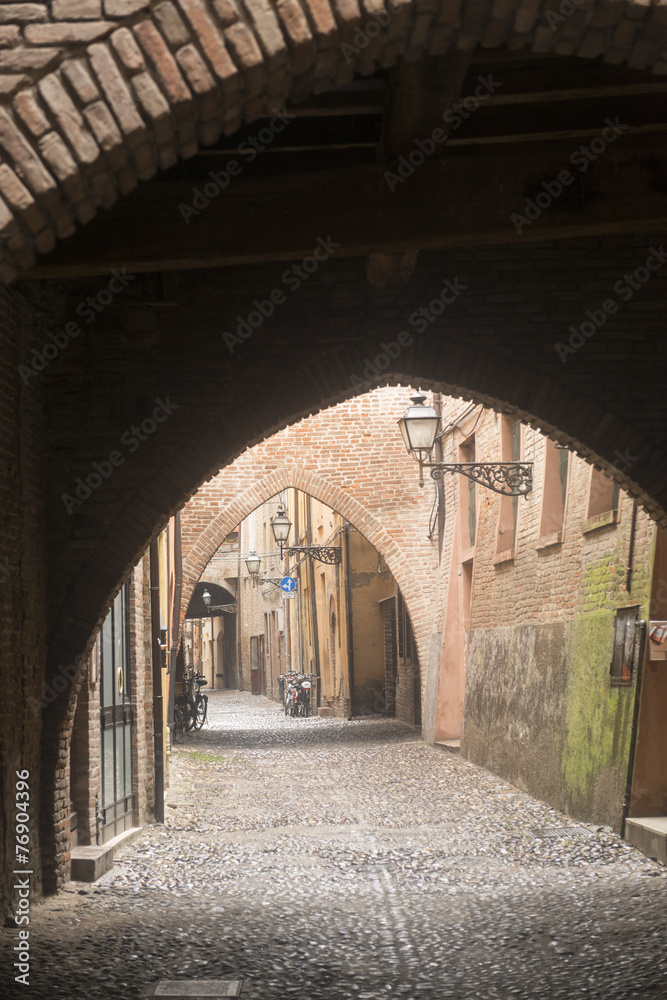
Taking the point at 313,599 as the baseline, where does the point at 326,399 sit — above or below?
above

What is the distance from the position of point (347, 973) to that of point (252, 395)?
3.96 metres

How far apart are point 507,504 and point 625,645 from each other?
15.7 ft

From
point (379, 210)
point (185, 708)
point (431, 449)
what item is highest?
point (379, 210)

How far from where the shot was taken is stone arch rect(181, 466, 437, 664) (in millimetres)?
18391

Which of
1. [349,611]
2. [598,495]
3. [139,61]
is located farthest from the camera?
[349,611]

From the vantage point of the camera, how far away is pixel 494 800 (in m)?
11.1

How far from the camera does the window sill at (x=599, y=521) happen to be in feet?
31.5

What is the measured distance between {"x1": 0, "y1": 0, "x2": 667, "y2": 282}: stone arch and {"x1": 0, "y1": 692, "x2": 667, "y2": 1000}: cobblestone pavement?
11.8ft

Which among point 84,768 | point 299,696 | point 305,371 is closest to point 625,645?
point 305,371

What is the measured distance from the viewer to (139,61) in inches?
137

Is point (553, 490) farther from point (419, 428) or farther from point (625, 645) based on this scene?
point (625, 645)

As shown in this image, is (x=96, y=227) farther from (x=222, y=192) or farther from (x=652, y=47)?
(x=652, y=47)

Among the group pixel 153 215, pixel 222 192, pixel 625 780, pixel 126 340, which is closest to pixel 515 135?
pixel 222 192

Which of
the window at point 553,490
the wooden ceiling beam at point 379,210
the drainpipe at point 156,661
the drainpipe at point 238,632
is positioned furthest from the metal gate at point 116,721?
the drainpipe at point 238,632
